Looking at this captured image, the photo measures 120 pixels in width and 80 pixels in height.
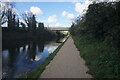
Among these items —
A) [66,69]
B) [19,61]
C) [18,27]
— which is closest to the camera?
[66,69]

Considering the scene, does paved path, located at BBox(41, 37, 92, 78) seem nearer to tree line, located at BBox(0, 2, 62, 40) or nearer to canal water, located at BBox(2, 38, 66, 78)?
canal water, located at BBox(2, 38, 66, 78)

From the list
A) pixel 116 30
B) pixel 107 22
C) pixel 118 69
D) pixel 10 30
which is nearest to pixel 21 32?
pixel 10 30

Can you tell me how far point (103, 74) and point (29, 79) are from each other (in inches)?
118

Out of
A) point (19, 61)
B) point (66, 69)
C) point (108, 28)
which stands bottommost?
point (19, 61)

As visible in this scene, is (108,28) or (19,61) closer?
(108,28)

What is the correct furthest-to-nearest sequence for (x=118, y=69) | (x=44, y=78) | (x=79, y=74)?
1. (x=79, y=74)
2. (x=44, y=78)
3. (x=118, y=69)

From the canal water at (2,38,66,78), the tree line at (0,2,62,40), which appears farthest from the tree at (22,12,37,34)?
the canal water at (2,38,66,78)

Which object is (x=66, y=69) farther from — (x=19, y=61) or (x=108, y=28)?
(x=19, y=61)

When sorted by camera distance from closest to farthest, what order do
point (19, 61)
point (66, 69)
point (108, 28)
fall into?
point (66, 69), point (108, 28), point (19, 61)

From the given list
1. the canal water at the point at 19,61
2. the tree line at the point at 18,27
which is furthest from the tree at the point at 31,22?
the canal water at the point at 19,61

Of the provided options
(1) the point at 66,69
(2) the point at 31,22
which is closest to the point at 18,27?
(2) the point at 31,22

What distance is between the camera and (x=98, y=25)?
55.9 ft

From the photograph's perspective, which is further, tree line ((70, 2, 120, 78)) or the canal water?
the canal water

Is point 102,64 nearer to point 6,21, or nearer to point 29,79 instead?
point 29,79
